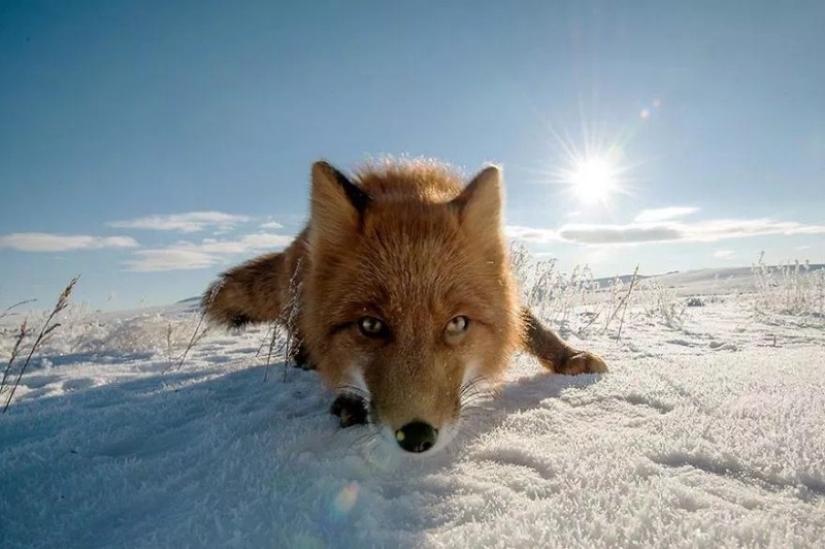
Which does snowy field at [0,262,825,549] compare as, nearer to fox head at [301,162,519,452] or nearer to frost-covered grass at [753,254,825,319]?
fox head at [301,162,519,452]

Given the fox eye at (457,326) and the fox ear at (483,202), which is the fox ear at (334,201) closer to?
the fox ear at (483,202)

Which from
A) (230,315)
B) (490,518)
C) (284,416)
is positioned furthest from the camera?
(230,315)

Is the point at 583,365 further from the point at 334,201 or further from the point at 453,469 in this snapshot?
the point at 334,201

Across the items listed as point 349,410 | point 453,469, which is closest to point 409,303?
point 349,410

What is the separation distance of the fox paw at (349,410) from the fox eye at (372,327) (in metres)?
0.46

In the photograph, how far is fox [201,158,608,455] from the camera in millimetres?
2309

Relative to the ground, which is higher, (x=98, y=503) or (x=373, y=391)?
(x=373, y=391)

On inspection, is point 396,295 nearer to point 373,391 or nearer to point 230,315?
point 373,391

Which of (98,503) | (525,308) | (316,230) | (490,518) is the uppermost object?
(316,230)

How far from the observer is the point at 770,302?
1295cm

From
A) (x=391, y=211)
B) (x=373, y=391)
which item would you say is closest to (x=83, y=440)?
(x=373, y=391)

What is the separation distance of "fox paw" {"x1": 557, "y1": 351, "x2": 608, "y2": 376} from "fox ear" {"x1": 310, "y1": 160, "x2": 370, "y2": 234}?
6.92 ft

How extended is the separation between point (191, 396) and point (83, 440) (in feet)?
2.71

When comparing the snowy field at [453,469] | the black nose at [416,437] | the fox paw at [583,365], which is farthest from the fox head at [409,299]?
the fox paw at [583,365]
